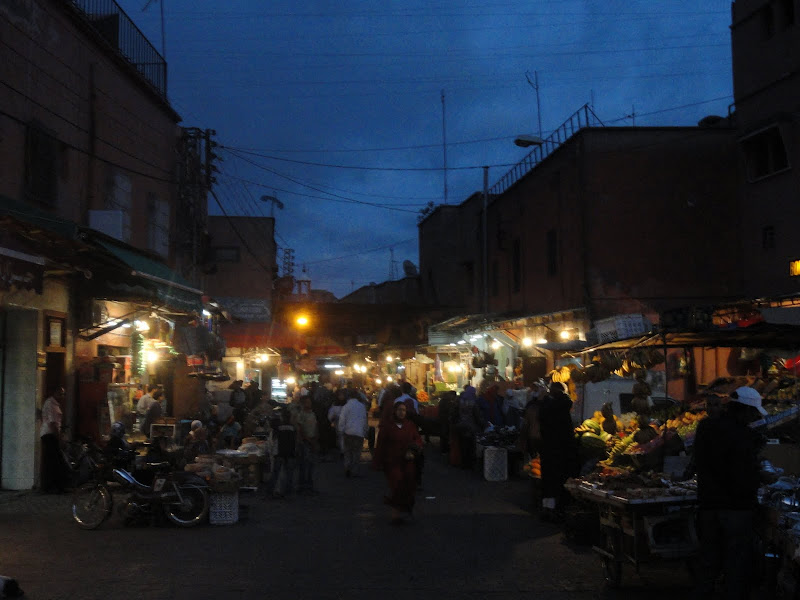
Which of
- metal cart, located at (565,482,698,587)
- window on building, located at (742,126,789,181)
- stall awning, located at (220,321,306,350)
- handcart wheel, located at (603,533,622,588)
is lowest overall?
handcart wheel, located at (603,533,622,588)

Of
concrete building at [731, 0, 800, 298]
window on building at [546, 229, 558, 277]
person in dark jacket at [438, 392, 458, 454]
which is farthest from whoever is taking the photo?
window on building at [546, 229, 558, 277]

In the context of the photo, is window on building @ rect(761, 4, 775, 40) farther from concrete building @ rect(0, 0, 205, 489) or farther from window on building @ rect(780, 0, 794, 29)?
concrete building @ rect(0, 0, 205, 489)

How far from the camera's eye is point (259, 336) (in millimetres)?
28703

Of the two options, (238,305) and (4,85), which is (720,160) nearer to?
(4,85)

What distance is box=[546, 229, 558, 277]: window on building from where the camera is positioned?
2373 cm

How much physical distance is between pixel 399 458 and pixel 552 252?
1430cm

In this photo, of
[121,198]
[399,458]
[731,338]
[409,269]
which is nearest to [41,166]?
[121,198]

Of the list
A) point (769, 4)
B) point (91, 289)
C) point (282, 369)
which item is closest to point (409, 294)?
point (282, 369)

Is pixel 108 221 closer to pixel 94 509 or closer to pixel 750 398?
pixel 94 509

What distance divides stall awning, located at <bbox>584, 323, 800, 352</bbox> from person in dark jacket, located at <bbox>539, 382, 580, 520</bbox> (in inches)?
49.9

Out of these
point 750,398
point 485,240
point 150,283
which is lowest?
point 750,398

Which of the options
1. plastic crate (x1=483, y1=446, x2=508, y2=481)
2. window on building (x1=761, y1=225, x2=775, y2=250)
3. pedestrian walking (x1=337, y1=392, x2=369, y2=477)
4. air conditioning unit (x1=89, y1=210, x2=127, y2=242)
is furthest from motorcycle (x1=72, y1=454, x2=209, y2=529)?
window on building (x1=761, y1=225, x2=775, y2=250)

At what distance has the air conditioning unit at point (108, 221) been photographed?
15.3 m

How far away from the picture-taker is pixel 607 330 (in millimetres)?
12578
